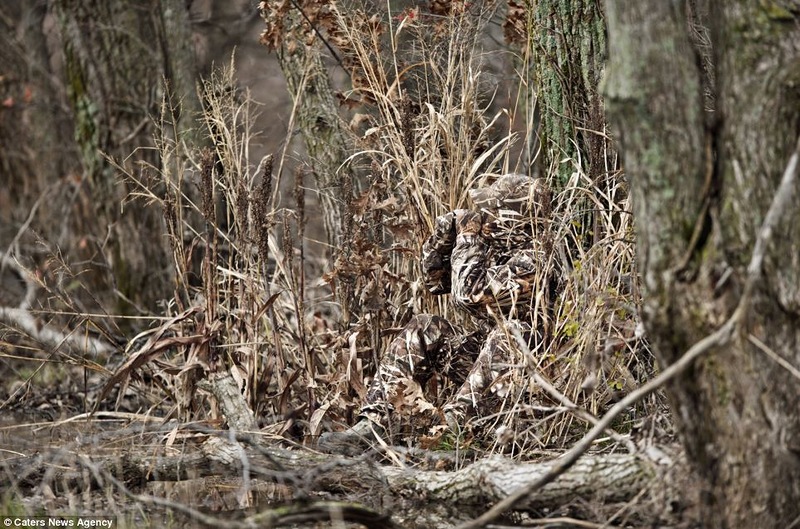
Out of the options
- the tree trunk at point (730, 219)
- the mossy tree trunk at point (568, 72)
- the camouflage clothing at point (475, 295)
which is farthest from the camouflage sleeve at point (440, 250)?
the tree trunk at point (730, 219)

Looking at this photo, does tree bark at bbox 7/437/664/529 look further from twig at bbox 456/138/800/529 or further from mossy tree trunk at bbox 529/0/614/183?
mossy tree trunk at bbox 529/0/614/183

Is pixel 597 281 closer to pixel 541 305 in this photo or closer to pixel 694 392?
pixel 541 305

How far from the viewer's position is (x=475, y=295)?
15.2 feet

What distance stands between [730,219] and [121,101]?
5.99 meters

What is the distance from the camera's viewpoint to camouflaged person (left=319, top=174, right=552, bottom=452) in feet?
15.0

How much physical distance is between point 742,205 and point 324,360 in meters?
2.96

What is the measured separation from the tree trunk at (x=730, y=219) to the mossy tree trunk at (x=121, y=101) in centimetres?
544

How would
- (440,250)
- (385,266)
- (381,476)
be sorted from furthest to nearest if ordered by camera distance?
(385,266) → (440,250) → (381,476)

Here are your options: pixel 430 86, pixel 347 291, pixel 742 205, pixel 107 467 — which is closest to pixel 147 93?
pixel 430 86

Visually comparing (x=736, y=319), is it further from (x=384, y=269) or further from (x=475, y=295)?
(x=384, y=269)

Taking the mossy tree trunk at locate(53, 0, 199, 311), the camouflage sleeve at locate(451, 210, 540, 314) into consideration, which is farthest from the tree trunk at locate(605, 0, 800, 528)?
the mossy tree trunk at locate(53, 0, 199, 311)

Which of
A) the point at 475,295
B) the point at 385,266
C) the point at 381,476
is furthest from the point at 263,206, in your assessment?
the point at 381,476

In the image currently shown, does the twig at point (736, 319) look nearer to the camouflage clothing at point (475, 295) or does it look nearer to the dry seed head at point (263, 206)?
the camouflage clothing at point (475, 295)

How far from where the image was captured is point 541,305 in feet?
15.1
